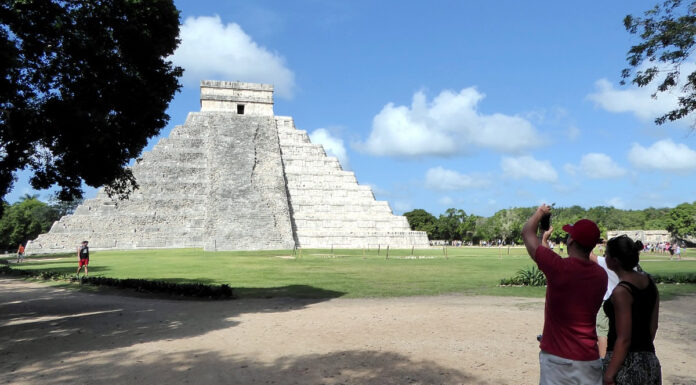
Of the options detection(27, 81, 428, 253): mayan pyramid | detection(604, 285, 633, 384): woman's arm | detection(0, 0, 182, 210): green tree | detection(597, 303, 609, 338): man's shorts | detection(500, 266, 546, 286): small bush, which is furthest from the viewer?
detection(27, 81, 428, 253): mayan pyramid

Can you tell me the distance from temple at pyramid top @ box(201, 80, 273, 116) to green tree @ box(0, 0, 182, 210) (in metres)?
43.0

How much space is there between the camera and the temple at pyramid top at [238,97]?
52562 mm

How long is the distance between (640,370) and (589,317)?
51cm

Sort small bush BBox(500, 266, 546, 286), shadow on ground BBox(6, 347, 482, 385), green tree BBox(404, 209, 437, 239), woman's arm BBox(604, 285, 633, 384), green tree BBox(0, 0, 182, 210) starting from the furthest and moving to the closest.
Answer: green tree BBox(404, 209, 437, 239) < small bush BBox(500, 266, 546, 286) < green tree BBox(0, 0, 182, 210) < shadow on ground BBox(6, 347, 482, 385) < woman's arm BBox(604, 285, 633, 384)

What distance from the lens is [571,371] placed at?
327 cm

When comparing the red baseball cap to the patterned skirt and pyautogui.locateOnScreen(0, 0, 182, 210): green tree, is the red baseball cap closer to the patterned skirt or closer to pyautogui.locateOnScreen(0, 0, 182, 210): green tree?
the patterned skirt

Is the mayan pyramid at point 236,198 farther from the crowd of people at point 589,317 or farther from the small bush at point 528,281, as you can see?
the crowd of people at point 589,317

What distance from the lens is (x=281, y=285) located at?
612 inches

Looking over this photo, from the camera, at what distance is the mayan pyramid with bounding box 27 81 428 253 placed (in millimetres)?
40031

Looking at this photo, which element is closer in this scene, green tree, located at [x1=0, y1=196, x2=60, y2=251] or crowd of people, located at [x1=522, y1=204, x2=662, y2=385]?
crowd of people, located at [x1=522, y1=204, x2=662, y2=385]

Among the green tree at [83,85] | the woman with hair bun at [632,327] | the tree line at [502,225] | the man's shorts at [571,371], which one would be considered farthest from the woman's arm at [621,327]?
the tree line at [502,225]

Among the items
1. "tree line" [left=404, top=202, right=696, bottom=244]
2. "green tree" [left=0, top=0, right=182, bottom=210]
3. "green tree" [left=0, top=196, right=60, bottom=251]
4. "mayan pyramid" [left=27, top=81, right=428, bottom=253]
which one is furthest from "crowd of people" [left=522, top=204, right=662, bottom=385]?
"tree line" [left=404, top=202, right=696, bottom=244]

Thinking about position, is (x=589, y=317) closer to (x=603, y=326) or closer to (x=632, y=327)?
(x=632, y=327)

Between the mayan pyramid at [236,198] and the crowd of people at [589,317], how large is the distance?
1382 inches
